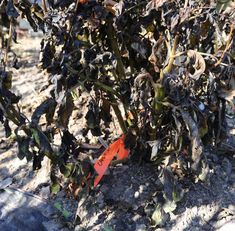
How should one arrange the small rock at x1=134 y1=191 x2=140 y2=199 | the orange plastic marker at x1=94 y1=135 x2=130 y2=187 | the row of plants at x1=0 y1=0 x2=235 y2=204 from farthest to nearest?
the small rock at x1=134 y1=191 x2=140 y2=199 → the orange plastic marker at x1=94 y1=135 x2=130 y2=187 → the row of plants at x1=0 y1=0 x2=235 y2=204

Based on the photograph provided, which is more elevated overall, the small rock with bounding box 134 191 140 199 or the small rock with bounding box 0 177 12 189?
the small rock with bounding box 134 191 140 199

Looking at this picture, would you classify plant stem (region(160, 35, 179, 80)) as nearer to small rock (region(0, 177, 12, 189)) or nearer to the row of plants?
the row of plants

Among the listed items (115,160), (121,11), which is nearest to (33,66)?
(115,160)

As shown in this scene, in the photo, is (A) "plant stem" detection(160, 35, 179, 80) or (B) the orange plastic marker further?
(B) the orange plastic marker

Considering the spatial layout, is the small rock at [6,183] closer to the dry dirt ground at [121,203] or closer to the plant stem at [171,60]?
the dry dirt ground at [121,203]

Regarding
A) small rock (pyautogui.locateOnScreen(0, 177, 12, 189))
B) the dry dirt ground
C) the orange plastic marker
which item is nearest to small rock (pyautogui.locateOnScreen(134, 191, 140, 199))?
the dry dirt ground

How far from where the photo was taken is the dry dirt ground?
1.99m

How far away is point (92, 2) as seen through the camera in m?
1.56

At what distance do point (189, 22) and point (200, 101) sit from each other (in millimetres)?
328

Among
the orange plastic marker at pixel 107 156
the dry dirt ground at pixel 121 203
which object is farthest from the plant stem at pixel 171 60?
the dry dirt ground at pixel 121 203

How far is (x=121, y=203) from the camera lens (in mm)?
2055

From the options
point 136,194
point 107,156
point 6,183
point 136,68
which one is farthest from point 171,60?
point 6,183

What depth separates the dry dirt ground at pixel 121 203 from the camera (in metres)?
1.99

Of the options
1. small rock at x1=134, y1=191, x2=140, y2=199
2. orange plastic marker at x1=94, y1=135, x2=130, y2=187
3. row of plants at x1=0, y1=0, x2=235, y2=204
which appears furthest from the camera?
small rock at x1=134, y1=191, x2=140, y2=199
